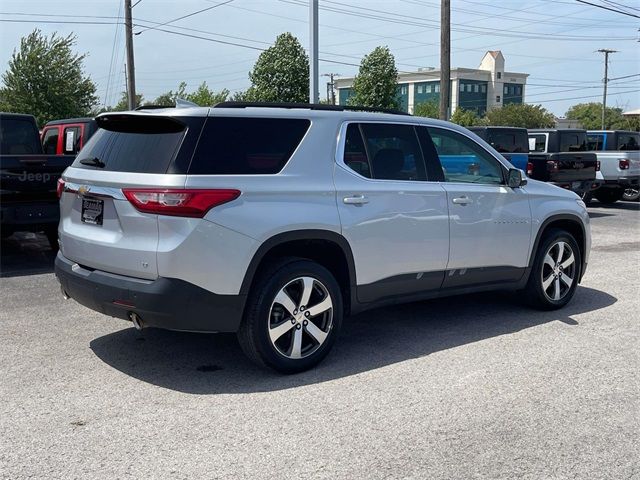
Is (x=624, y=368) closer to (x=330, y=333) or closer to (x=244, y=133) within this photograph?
(x=330, y=333)

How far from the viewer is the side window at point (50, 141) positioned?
1223cm

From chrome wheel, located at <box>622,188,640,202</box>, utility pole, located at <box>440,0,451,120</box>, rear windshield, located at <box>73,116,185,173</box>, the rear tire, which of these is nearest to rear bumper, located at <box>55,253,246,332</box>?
rear windshield, located at <box>73,116,185,173</box>

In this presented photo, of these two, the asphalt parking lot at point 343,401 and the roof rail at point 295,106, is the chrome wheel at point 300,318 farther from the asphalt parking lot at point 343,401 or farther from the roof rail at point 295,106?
the roof rail at point 295,106

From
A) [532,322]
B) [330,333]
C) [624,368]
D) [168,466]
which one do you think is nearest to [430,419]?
[330,333]

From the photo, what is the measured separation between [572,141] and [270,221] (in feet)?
52.5

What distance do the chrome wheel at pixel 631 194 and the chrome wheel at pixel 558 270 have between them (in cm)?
1413

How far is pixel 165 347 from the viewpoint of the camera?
5.62 metres

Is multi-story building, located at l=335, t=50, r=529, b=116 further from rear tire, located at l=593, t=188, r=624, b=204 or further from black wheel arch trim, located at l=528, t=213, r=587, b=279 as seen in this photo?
black wheel arch trim, located at l=528, t=213, r=587, b=279

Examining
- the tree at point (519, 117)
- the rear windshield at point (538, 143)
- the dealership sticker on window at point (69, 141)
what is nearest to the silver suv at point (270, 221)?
the dealership sticker on window at point (69, 141)

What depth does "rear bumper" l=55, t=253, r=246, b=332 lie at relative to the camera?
4.44 meters

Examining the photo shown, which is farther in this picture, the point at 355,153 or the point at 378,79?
the point at 378,79

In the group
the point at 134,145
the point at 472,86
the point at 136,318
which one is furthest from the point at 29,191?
the point at 472,86

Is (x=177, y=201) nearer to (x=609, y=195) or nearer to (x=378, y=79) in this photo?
(x=609, y=195)

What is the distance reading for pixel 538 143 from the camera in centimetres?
1859
